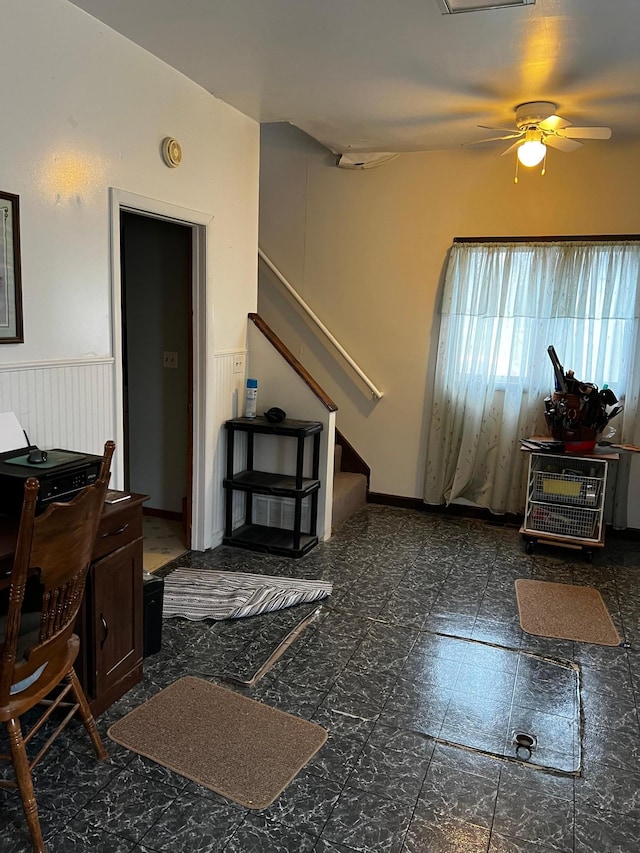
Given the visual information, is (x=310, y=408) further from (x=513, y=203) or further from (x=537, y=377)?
(x=513, y=203)

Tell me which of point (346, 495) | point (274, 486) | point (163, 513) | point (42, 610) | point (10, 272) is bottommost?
point (163, 513)

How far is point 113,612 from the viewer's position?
230cm

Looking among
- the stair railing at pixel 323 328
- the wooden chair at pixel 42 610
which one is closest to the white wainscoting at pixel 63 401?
the wooden chair at pixel 42 610

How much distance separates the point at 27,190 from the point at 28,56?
0.46 m

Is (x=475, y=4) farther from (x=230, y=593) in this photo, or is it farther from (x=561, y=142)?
(x=230, y=593)

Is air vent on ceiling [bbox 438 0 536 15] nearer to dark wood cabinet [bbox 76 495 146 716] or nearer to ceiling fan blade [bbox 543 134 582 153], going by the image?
ceiling fan blade [bbox 543 134 582 153]

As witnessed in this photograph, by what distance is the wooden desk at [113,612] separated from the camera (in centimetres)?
219

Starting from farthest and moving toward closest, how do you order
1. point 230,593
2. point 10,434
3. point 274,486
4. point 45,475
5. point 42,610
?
point 274,486
point 230,593
point 10,434
point 45,475
point 42,610

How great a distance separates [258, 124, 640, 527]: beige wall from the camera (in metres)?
4.39

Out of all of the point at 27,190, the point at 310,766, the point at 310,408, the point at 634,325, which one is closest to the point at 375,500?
the point at 310,408

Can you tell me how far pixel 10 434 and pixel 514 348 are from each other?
3.35 metres

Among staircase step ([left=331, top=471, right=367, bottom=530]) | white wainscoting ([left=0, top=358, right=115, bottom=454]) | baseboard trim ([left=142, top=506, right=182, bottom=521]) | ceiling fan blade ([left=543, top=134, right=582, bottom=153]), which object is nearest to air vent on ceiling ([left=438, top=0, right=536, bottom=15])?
ceiling fan blade ([left=543, top=134, right=582, bottom=153])

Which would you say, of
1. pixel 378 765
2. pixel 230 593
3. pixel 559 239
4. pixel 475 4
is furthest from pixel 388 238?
pixel 378 765

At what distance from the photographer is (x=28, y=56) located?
2.31m
